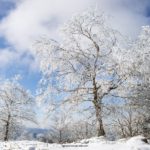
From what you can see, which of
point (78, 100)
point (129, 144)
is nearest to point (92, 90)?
point (78, 100)

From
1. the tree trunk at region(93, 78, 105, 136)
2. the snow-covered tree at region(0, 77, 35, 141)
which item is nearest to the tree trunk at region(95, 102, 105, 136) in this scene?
the tree trunk at region(93, 78, 105, 136)

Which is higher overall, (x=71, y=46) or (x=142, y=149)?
(x=71, y=46)

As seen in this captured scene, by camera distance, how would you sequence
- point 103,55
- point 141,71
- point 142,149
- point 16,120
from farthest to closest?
point 16,120
point 103,55
point 141,71
point 142,149

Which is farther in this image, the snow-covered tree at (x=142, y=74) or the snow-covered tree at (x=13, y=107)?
the snow-covered tree at (x=13, y=107)

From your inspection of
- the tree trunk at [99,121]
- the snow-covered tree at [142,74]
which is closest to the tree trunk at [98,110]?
the tree trunk at [99,121]

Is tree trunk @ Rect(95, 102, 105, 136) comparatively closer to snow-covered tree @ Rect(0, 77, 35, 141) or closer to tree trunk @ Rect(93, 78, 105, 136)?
tree trunk @ Rect(93, 78, 105, 136)

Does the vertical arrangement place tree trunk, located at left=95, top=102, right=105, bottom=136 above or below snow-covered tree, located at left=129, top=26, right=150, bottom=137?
below

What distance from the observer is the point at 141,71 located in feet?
84.3

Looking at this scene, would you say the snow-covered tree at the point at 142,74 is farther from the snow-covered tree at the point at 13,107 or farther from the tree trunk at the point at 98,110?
the snow-covered tree at the point at 13,107

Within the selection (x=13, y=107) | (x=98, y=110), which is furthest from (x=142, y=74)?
(x=13, y=107)

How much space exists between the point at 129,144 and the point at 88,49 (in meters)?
16.5

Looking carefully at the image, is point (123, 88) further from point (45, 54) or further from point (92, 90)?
point (45, 54)

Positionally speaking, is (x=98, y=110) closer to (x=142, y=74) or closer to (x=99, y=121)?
(x=99, y=121)

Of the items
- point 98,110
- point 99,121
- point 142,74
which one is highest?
point 142,74
